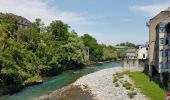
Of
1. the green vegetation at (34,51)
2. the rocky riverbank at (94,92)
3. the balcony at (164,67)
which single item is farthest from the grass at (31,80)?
the balcony at (164,67)

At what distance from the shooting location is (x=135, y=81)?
62.2m

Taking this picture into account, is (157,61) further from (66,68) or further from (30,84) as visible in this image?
(66,68)

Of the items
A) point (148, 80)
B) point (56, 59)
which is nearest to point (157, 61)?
point (148, 80)

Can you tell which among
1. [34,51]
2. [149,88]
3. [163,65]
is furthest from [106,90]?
[34,51]

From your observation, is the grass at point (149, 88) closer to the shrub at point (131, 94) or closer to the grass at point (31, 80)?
the shrub at point (131, 94)

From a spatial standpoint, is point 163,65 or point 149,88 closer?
point 149,88

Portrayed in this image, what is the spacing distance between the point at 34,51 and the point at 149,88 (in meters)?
40.6

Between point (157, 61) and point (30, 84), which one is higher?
point (157, 61)

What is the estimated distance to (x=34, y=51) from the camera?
3415 inches

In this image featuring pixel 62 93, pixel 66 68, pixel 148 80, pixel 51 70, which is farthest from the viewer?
pixel 66 68

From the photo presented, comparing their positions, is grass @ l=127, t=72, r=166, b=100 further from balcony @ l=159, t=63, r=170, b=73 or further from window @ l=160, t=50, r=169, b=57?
window @ l=160, t=50, r=169, b=57

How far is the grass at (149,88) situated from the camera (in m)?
46.8

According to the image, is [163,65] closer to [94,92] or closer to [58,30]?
[94,92]

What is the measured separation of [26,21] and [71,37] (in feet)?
94.3
